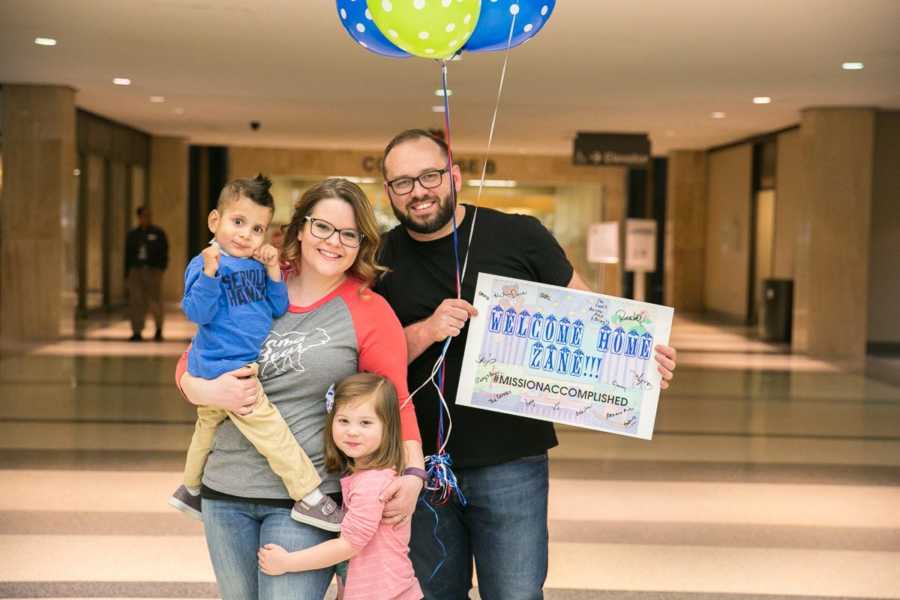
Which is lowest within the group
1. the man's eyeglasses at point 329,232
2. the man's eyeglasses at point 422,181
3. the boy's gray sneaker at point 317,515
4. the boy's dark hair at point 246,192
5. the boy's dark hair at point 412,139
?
the boy's gray sneaker at point 317,515

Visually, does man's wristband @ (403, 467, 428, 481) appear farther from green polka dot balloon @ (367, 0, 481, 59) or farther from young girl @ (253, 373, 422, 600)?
green polka dot balloon @ (367, 0, 481, 59)

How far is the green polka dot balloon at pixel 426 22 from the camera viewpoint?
9.78ft

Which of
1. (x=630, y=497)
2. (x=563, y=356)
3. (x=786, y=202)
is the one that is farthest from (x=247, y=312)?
(x=786, y=202)

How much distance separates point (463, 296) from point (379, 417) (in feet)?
1.77

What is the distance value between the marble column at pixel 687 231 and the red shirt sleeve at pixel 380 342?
20048mm

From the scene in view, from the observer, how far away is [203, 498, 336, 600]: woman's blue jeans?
249cm

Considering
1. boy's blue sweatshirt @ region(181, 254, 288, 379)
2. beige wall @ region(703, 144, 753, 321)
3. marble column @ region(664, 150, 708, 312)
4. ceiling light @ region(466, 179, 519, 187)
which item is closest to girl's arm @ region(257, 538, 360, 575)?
boy's blue sweatshirt @ region(181, 254, 288, 379)

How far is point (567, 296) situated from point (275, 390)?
31.7 inches

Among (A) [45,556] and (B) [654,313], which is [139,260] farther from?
(B) [654,313]

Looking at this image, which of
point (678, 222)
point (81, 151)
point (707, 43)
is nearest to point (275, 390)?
point (707, 43)

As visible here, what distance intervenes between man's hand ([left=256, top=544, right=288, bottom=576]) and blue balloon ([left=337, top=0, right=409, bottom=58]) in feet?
4.97

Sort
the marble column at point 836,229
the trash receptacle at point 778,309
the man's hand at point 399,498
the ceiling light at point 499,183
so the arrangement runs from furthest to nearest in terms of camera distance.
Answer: the ceiling light at point 499,183 → the trash receptacle at point 778,309 → the marble column at point 836,229 → the man's hand at point 399,498

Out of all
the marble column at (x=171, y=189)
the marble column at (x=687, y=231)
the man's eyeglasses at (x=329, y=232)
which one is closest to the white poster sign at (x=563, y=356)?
the man's eyeglasses at (x=329, y=232)

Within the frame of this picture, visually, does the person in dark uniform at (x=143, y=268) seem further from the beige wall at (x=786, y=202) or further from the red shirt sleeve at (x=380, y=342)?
the red shirt sleeve at (x=380, y=342)
